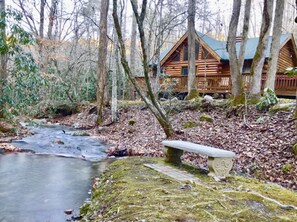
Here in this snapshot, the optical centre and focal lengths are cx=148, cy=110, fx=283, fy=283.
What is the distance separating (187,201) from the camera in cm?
321

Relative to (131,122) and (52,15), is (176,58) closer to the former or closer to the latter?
(52,15)

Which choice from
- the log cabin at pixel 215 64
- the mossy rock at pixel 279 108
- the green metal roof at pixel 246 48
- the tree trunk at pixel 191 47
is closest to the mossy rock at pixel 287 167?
the mossy rock at pixel 279 108

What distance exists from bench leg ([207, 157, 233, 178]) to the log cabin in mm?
10459

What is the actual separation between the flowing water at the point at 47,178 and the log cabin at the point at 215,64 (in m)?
8.07

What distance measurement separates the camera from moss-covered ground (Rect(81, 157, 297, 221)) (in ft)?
9.48

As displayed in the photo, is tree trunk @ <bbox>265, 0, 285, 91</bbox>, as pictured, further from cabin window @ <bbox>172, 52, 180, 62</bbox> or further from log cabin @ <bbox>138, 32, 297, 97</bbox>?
cabin window @ <bbox>172, 52, 180, 62</bbox>

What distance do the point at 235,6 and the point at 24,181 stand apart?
9.72m

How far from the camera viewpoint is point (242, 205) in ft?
10.5

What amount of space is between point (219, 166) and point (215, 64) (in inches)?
665

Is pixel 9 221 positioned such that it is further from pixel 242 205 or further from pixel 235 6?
pixel 235 6

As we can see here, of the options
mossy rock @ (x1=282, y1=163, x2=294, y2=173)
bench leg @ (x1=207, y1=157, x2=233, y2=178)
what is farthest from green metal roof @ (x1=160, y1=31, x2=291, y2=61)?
bench leg @ (x1=207, y1=157, x2=233, y2=178)

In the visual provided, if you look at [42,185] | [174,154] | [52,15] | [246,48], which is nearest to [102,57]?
[52,15]

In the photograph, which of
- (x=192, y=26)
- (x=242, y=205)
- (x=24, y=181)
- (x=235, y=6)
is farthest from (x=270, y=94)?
(x=24, y=181)

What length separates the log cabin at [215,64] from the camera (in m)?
14.7
